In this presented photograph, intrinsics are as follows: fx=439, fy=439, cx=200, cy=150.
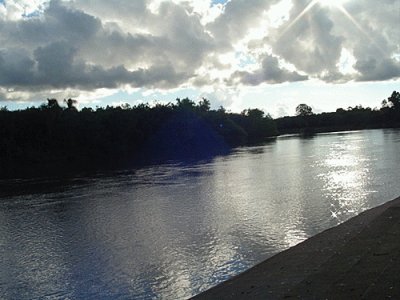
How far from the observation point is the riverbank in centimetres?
840

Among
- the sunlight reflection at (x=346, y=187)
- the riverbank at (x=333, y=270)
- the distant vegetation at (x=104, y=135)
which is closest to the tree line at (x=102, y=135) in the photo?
the distant vegetation at (x=104, y=135)

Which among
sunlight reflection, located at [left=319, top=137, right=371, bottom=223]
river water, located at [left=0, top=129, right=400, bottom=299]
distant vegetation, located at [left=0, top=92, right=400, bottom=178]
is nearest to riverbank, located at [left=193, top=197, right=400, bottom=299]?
river water, located at [left=0, top=129, right=400, bottom=299]

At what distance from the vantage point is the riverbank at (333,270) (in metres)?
8.40

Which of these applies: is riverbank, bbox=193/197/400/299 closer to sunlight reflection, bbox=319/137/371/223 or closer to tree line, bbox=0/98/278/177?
sunlight reflection, bbox=319/137/371/223

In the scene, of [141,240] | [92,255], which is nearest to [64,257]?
[92,255]

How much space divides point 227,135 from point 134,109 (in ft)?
112

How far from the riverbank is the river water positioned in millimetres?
1337

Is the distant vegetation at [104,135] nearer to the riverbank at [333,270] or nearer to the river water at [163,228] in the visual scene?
the river water at [163,228]

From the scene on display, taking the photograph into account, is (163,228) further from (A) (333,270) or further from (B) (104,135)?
(B) (104,135)

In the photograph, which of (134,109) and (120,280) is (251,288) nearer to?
(120,280)

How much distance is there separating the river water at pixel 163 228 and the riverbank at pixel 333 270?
1.34 metres

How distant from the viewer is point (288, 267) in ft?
39.6

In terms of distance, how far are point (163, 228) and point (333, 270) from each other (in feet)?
37.8

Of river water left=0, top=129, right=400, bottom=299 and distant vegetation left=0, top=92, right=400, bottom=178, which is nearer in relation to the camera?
river water left=0, top=129, right=400, bottom=299
